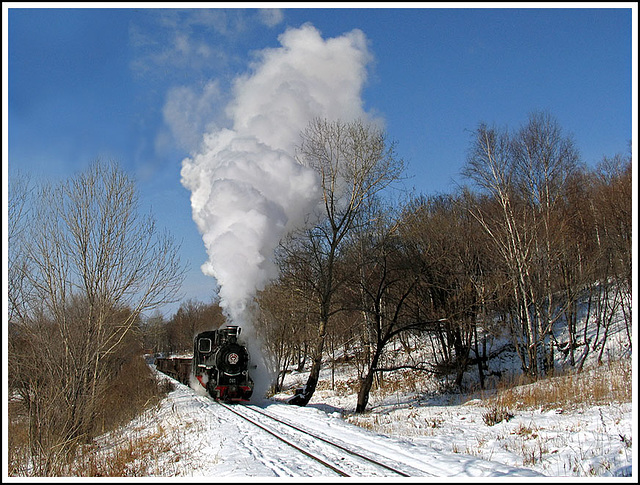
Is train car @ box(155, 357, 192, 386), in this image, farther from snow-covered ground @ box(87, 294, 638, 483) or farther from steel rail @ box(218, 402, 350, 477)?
steel rail @ box(218, 402, 350, 477)

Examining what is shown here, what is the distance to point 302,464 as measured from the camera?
6.72 m

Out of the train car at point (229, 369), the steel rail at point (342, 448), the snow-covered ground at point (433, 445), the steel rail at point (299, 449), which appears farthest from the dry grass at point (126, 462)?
the train car at point (229, 369)

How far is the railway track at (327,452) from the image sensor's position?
617 cm

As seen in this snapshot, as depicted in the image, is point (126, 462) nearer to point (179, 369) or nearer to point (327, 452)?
point (327, 452)

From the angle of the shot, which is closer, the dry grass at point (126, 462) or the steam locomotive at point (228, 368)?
the dry grass at point (126, 462)

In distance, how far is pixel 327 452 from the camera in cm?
750

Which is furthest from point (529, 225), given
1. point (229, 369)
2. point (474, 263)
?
point (229, 369)

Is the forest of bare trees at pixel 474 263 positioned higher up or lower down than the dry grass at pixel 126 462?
higher up

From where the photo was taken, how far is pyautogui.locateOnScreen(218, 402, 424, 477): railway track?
617cm

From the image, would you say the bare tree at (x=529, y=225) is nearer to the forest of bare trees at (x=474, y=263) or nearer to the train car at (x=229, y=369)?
the forest of bare trees at (x=474, y=263)

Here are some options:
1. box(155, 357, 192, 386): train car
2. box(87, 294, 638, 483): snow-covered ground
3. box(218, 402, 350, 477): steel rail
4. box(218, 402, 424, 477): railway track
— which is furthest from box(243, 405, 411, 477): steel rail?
box(155, 357, 192, 386): train car

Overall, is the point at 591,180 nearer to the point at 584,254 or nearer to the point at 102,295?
the point at 584,254

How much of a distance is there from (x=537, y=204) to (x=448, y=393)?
768 centimetres

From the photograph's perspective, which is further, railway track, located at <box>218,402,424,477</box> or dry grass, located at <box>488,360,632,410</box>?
dry grass, located at <box>488,360,632,410</box>
